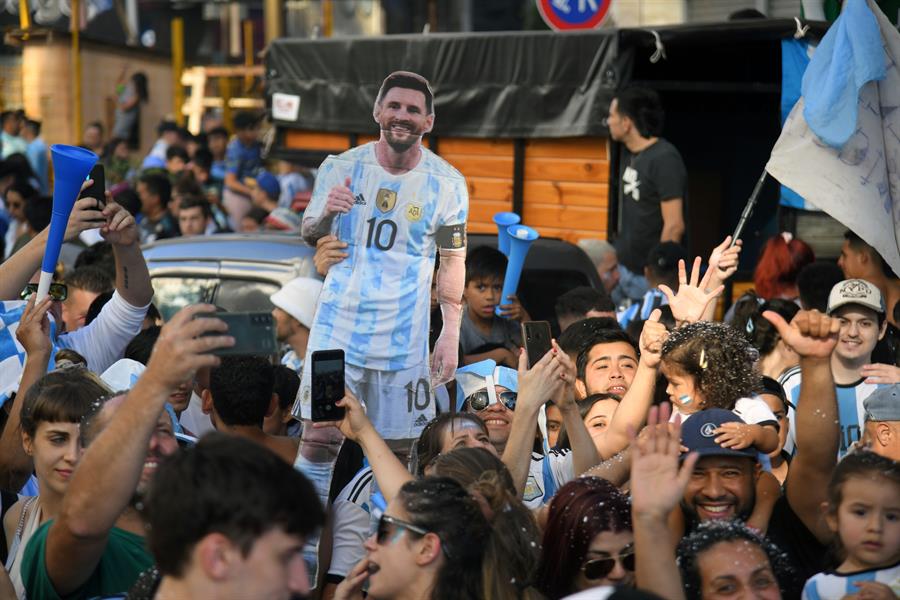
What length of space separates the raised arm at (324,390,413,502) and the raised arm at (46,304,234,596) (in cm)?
100

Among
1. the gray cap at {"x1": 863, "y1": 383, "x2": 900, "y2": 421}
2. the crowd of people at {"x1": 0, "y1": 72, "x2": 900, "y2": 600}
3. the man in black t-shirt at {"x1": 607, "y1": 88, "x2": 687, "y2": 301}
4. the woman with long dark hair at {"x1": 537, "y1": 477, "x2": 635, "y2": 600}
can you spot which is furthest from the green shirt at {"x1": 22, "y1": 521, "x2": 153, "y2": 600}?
the man in black t-shirt at {"x1": 607, "y1": 88, "x2": 687, "y2": 301}

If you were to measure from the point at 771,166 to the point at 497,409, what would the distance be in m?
1.84

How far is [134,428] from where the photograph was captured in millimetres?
3457

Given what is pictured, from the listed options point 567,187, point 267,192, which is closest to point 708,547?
point 567,187

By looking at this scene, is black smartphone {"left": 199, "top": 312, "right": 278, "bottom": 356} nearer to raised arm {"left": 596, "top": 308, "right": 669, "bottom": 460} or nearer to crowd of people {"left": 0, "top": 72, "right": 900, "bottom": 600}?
crowd of people {"left": 0, "top": 72, "right": 900, "bottom": 600}

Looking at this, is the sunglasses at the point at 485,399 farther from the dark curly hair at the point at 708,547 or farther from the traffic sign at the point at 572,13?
the traffic sign at the point at 572,13

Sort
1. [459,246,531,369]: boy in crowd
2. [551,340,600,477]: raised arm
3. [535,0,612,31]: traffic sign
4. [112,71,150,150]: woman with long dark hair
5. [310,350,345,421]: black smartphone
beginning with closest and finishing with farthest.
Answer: [310,350,345,421]: black smartphone < [551,340,600,477]: raised arm < [459,246,531,369]: boy in crowd < [535,0,612,31]: traffic sign < [112,71,150,150]: woman with long dark hair

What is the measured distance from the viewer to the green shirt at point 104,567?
3.84 meters

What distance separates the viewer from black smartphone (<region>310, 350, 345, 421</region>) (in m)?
4.52

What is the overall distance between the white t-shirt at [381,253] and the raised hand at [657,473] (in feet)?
7.16

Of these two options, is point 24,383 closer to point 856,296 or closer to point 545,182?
point 856,296

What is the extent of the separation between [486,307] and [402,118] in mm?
2314

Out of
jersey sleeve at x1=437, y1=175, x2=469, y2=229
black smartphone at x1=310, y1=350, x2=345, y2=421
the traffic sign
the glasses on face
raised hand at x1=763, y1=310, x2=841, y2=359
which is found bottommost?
the glasses on face

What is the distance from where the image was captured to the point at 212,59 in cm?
3316
